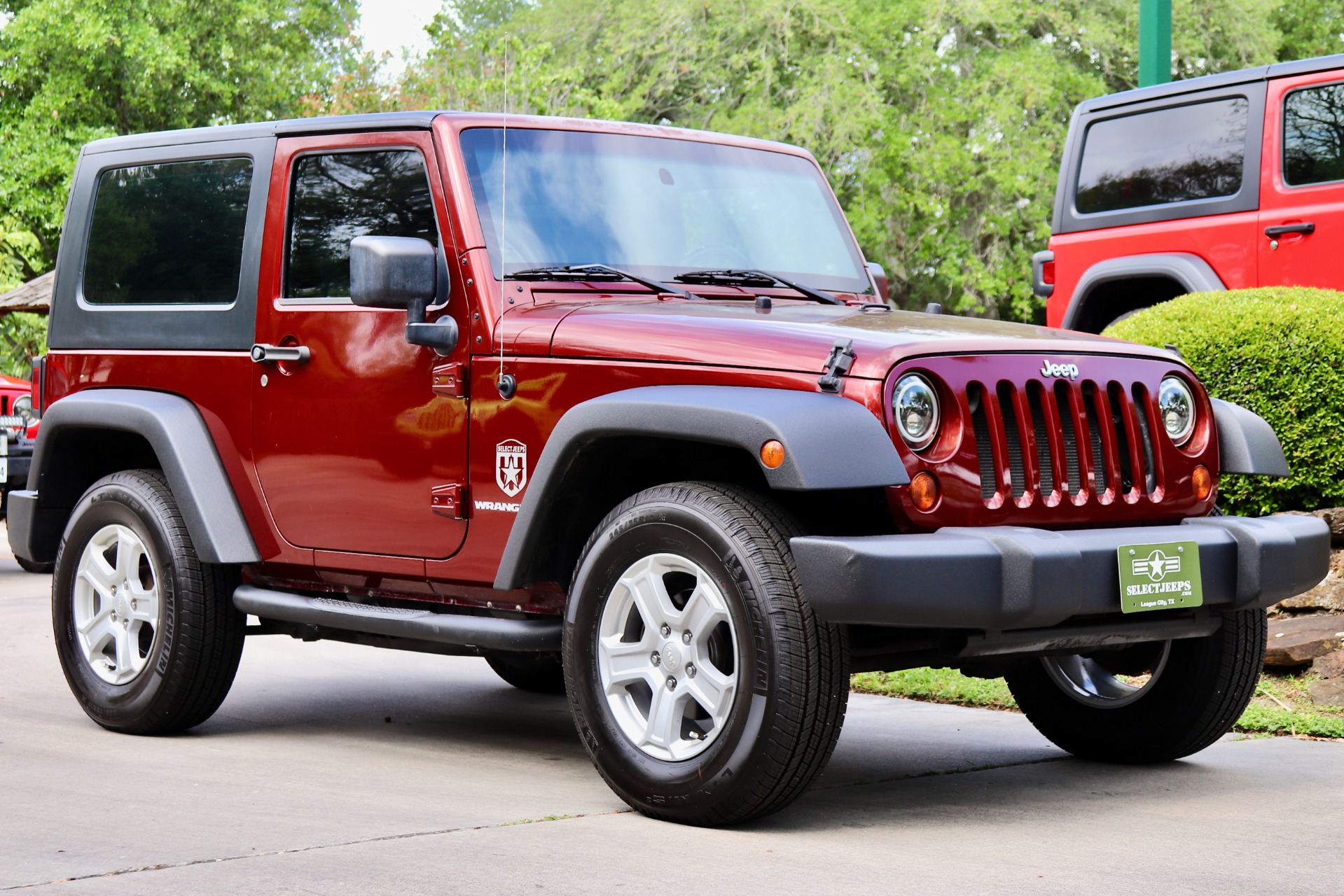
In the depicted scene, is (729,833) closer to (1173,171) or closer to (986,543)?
(986,543)

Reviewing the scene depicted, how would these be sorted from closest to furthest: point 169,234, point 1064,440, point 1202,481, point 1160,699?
point 1064,440
point 1202,481
point 1160,699
point 169,234

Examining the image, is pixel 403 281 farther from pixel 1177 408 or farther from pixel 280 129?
pixel 1177 408

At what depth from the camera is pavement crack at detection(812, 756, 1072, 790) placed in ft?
17.7

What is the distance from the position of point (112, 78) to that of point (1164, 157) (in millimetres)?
17625

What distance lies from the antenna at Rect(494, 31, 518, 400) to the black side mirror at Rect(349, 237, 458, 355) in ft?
0.53

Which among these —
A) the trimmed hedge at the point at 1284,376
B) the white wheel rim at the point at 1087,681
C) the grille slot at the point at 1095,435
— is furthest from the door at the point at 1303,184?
the grille slot at the point at 1095,435

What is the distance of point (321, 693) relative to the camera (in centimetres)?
734

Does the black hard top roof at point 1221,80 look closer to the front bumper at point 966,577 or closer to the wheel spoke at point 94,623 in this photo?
the front bumper at point 966,577

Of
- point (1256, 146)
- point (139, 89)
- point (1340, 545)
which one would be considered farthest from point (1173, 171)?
point (139, 89)

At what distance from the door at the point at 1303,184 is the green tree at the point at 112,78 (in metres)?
17.1

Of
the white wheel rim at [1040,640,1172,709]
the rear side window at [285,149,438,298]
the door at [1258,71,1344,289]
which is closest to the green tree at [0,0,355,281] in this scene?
the door at [1258,71,1344,289]

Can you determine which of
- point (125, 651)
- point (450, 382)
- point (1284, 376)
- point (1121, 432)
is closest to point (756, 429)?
point (1121, 432)

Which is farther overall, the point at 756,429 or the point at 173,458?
the point at 173,458

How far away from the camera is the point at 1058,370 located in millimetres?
4742
